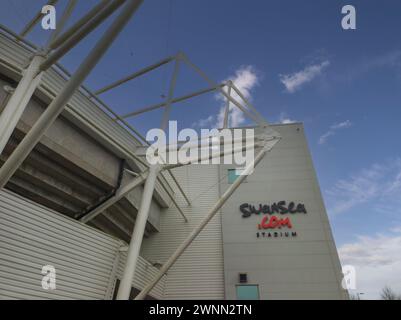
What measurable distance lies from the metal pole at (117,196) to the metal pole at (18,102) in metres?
6.60

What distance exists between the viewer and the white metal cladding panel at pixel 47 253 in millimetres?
9172

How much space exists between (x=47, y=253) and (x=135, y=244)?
3.35m

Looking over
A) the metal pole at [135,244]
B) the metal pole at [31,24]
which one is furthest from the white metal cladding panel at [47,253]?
the metal pole at [31,24]

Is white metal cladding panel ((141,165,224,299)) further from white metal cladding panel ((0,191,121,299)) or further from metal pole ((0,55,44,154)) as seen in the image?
A: metal pole ((0,55,44,154))

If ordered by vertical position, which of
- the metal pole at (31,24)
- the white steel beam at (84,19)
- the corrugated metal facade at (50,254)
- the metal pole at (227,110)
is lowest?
the corrugated metal facade at (50,254)

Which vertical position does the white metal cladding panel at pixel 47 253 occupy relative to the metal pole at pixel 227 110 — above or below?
below

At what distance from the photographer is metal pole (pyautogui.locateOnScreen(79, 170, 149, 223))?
1409cm

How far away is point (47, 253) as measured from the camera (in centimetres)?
1017

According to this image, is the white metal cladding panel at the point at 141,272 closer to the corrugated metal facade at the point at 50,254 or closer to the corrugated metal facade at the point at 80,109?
the corrugated metal facade at the point at 50,254

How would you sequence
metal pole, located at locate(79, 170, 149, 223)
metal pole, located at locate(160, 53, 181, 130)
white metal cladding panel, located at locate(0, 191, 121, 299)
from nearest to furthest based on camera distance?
white metal cladding panel, located at locate(0, 191, 121, 299) < metal pole, located at locate(79, 170, 149, 223) < metal pole, located at locate(160, 53, 181, 130)

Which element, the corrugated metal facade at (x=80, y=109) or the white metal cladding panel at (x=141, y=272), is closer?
the corrugated metal facade at (x=80, y=109)

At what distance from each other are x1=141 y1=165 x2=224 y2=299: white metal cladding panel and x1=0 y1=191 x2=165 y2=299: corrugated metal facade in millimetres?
8213

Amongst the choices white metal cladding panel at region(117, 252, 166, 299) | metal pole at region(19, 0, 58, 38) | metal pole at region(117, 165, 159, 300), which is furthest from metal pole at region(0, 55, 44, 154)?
white metal cladding panel at region(117, 252, 166, 299)

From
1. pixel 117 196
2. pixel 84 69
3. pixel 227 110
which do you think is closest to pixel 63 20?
pixel 84 69
